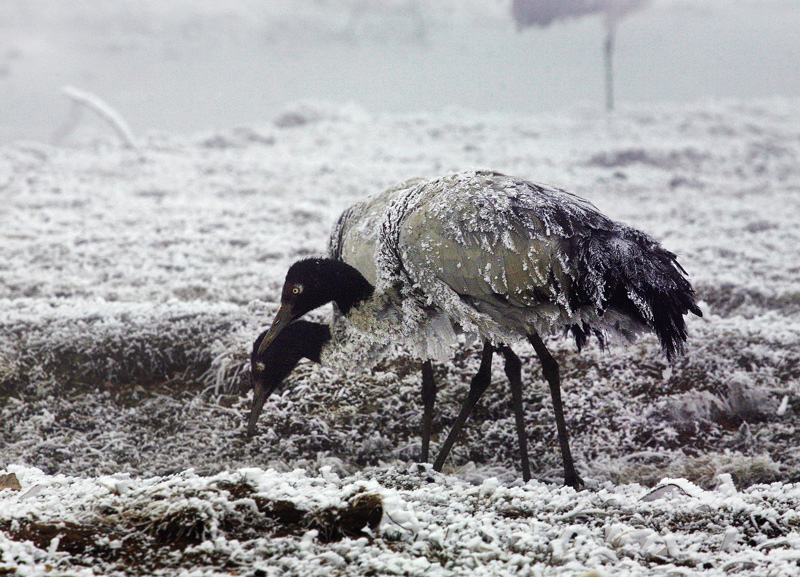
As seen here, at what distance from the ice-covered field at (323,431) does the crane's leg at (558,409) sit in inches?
8.1

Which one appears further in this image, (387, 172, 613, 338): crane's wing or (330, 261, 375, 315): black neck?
(330, 261, 375, 315): black neck

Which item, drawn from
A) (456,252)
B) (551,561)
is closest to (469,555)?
(551,561)

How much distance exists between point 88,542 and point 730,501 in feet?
9.74

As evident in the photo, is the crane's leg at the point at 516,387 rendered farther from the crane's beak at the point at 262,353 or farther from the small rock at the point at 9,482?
the small rock at the point at 9,482

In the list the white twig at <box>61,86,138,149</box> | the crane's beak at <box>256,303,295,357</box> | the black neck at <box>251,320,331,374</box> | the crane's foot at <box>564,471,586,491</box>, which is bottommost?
the crane's foot at <box>564,471,586,491</box>

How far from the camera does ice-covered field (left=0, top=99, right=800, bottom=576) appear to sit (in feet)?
8.64

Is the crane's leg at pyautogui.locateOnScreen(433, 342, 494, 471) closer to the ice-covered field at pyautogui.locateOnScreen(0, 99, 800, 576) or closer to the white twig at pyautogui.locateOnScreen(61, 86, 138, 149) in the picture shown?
the ice-covered field at pyautogui.locateOnScreen(0, 99, 800, 576)

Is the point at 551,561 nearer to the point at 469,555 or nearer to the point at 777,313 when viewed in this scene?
the point at 469,555

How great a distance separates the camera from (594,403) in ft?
18.1

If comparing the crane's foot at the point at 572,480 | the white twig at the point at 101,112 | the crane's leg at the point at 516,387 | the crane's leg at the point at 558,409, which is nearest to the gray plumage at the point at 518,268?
the crane's leg at the point at 558,409

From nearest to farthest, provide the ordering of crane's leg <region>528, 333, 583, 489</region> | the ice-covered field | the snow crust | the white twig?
the snow crust
the ice-covered field
crane's leg <region>528, 333, 583, 489</region>
the white twig

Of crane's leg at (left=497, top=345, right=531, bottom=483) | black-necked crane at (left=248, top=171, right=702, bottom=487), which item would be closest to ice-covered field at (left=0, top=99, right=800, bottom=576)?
crane's leg at (left=497, top=345, right=531, bottom=483)

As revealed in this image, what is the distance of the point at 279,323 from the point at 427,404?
1.29 metres

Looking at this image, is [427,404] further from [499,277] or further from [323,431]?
[499,277]
